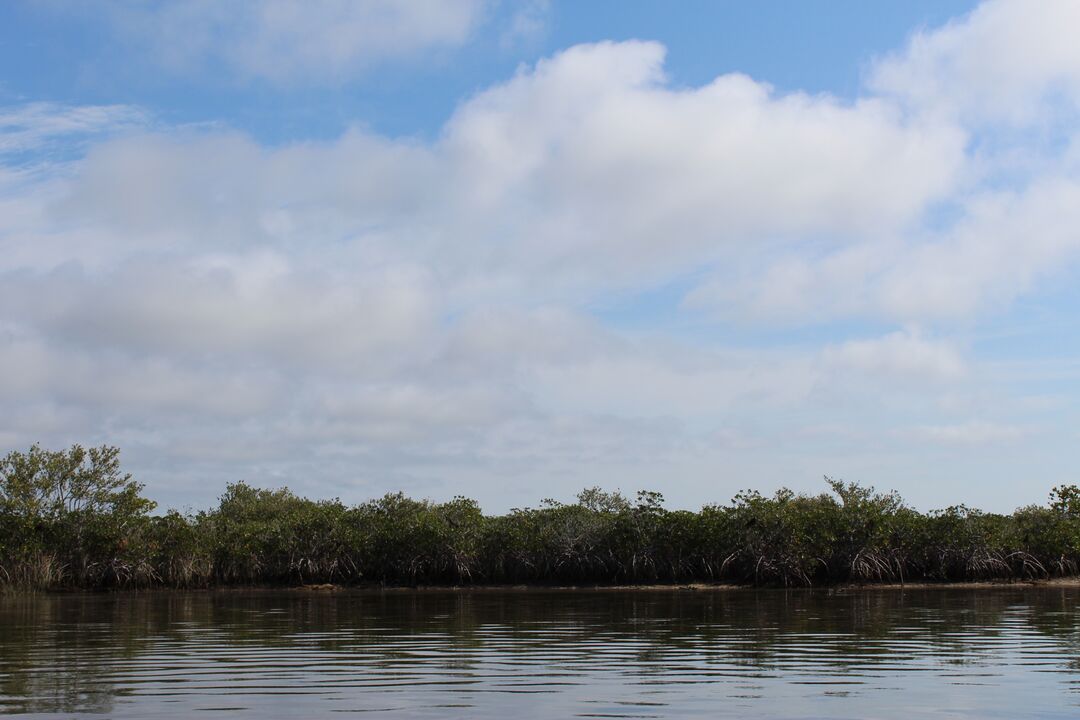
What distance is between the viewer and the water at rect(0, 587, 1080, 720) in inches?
513

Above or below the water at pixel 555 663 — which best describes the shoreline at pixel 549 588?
below

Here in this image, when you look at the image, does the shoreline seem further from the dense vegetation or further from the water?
the water

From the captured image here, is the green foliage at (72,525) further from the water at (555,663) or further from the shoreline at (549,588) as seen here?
the water at (555,663)

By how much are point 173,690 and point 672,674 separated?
7245 millimetres

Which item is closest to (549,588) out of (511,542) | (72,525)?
(511,542)

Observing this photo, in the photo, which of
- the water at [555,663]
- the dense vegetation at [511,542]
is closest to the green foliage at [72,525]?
the dense vegetation at [511,542]

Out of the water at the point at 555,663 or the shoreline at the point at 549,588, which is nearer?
the water at the point at 555,663

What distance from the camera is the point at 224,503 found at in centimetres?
8119

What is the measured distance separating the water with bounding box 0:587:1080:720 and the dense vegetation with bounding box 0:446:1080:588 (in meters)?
18.9

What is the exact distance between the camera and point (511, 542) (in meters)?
59.2

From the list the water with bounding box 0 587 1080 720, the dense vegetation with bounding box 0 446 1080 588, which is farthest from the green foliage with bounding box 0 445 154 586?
the water with bounding box 0 587 1080 720

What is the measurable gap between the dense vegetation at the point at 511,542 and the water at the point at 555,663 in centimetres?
1893

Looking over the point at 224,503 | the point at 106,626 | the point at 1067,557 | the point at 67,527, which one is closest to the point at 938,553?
the point at 1067,557

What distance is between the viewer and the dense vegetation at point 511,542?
53.6m
